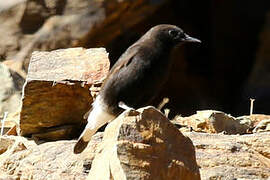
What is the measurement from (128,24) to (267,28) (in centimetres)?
257

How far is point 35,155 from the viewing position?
5.40 m

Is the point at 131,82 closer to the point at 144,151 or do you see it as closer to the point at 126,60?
the point at 126,60

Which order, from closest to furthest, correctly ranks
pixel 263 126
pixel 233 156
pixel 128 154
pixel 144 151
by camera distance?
pixel 128 154, pixel 144 151, pixel 233 156, pixel 263 126

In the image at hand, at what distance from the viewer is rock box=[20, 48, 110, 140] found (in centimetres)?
613

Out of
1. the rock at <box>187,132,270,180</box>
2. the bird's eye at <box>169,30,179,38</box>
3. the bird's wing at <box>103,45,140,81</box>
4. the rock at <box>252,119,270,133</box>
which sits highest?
the bird's eye at <box>169,30,179,38</box>

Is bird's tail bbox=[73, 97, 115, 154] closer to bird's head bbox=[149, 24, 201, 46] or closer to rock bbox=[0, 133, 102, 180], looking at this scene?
rock bbox=[0, 133, 102, 180]

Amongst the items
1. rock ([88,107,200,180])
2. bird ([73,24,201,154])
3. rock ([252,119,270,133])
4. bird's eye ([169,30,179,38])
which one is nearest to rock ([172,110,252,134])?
rock ([252,119,270,133])

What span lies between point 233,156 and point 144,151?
1105mm

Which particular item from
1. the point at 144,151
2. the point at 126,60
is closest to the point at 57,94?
the point at 126,60

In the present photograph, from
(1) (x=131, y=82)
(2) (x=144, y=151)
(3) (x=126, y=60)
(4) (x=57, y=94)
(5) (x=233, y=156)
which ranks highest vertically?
(2) (x=144, y=151)

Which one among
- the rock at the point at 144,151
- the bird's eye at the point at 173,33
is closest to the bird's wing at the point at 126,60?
the bird's eye at the point at 173,33

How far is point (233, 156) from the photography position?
17.1 ft

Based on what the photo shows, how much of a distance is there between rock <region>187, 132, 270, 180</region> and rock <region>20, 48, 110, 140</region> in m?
1.08

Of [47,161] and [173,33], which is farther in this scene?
[173,33]
